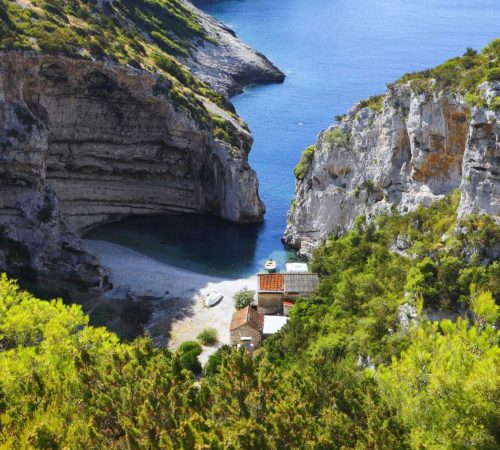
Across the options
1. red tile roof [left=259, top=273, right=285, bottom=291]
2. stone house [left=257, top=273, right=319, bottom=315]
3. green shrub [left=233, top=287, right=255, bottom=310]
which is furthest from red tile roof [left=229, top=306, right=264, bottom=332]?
red tile roof [left=259, top=273, right=285, bottom=291]

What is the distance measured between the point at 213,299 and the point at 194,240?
16.8m

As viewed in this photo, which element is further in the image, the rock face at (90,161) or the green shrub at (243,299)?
the rock face at (90,161)

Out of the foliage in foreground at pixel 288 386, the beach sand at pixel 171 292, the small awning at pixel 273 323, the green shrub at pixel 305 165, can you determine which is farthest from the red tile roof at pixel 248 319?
the green shrub at pixel 305 165

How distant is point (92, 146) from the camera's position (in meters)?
73.3

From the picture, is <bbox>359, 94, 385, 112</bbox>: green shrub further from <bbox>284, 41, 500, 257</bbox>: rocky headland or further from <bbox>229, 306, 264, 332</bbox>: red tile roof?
<bbox>229, 306, 264, 332</bbox>: red tile roof

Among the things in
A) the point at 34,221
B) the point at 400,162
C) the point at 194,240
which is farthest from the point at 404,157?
the point at 34,221

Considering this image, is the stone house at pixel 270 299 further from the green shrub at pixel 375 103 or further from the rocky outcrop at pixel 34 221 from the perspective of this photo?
the green shrub at pixel 375 103

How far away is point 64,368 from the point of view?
98.5 ft

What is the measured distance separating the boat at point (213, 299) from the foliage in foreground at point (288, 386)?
60.6 ft

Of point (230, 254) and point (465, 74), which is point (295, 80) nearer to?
point (230, 254)

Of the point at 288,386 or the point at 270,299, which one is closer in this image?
the point at 288,386

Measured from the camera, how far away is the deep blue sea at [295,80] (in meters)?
72.5

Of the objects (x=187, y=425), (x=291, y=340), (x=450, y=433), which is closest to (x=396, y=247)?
(x=291, y=340)

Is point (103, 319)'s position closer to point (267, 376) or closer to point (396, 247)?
point (396, 247)
